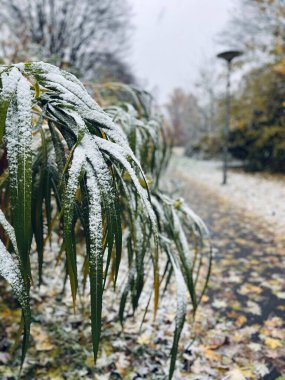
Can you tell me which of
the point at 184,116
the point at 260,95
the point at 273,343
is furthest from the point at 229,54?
the point at 184,116

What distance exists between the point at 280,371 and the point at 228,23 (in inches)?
595

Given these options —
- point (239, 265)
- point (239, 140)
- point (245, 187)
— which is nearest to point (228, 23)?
point (239, 140)

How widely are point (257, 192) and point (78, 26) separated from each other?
845cm

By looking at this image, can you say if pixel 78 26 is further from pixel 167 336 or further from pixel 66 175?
pixel 66 175

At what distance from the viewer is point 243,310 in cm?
227

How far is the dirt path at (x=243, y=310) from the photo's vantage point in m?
1.68

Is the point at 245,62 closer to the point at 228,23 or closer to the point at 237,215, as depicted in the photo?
the point at 228,23

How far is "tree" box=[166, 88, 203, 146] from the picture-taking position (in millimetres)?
29344

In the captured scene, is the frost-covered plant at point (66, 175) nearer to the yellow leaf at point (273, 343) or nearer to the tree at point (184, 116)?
the yellow leaf at point (273, 343)

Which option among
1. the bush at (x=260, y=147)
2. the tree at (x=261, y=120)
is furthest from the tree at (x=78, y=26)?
the bush at (x=260, y=147)

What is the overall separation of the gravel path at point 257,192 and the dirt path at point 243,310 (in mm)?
720

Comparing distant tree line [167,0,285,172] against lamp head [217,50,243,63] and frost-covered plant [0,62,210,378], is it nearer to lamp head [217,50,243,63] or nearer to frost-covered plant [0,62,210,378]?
lamp head [217,50,243,63]

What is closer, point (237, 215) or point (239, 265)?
point (239, 265)

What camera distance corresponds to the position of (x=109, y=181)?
2.41ft
